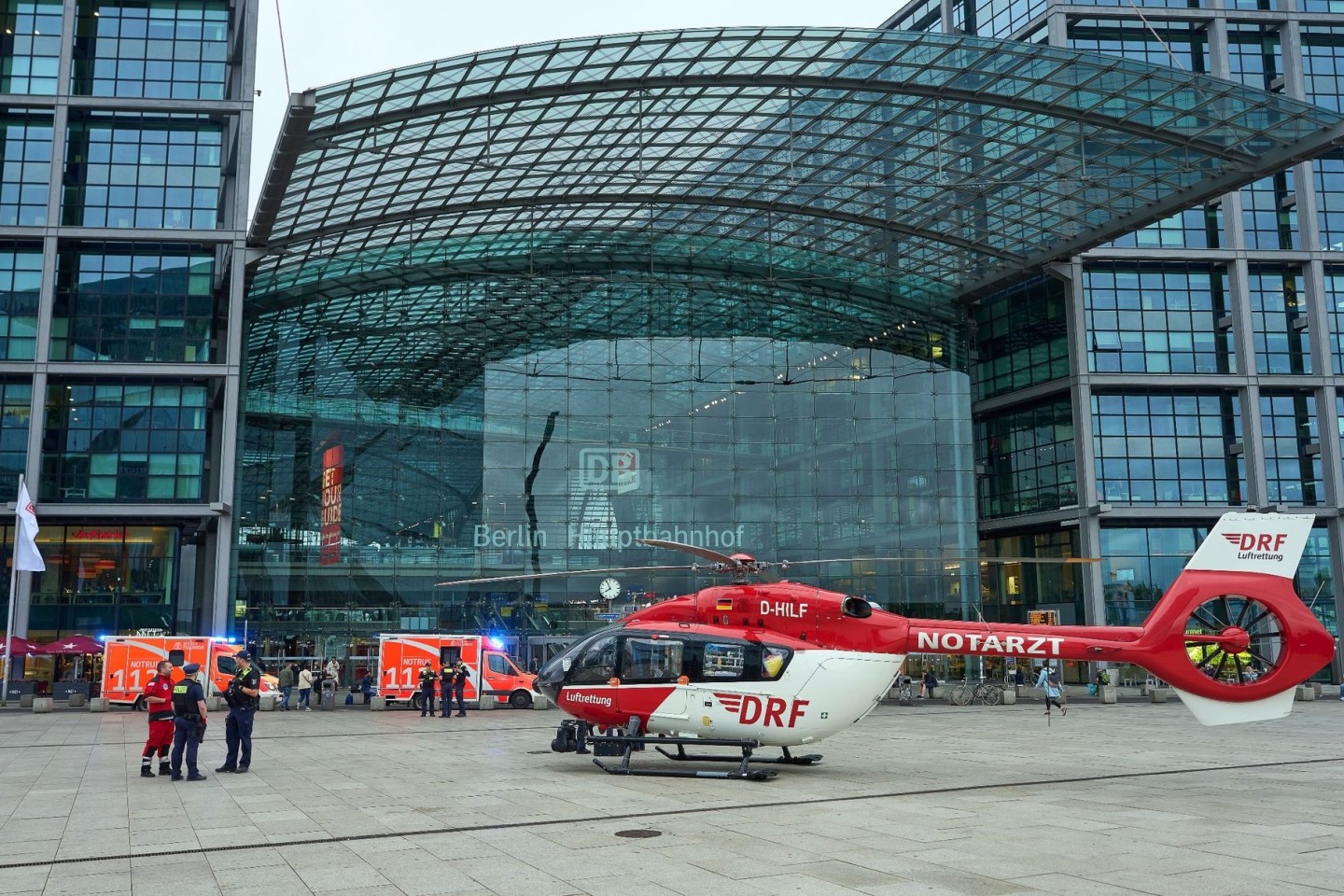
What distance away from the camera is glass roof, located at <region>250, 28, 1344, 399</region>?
116 ft

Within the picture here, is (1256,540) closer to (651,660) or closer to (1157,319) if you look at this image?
(651,660)

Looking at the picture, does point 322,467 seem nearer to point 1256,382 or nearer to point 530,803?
point 530,803

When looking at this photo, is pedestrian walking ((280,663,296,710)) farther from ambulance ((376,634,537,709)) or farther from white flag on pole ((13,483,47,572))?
white flag on pole ((13,483,47,572))

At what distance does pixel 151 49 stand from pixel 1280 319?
48415 mm

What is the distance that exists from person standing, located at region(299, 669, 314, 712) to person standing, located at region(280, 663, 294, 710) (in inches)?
15.0

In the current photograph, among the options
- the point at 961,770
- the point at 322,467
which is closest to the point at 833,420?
the point at 322,467

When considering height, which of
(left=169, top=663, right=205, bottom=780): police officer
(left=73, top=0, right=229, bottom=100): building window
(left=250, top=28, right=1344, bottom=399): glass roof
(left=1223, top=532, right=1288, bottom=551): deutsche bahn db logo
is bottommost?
(left=169, top=663, right=205, bottom=780): police officer

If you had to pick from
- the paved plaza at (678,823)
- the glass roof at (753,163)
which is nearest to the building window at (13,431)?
the glass roof at (753,163)

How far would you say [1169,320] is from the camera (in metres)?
49.6

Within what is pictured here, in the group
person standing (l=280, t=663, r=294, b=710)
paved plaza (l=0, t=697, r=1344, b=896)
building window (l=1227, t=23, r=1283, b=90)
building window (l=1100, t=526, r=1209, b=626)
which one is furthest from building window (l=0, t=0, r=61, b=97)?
building window (l=1227, t=23, r=1283, b=90)

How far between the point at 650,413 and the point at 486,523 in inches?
328

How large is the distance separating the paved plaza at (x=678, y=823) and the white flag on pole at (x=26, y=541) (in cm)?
1419

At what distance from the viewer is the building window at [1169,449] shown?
48312mm

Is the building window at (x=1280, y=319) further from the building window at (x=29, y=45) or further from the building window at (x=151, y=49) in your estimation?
the building window at (x=29, y=45)
